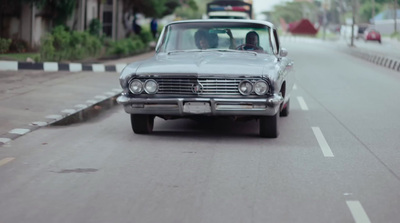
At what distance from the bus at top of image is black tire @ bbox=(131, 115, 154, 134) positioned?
36.9m

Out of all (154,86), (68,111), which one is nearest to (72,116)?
(68,111)

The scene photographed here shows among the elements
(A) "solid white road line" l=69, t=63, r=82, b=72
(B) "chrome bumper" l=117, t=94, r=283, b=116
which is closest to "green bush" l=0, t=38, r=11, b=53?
(A) "solid white road line" l=69, t=63, r=82, b=72

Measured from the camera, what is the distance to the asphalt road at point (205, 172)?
21.7 ft

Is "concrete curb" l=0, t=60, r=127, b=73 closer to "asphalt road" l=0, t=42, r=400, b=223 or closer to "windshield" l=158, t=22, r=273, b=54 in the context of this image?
"asphalt road" l=0, t=42, r=400, b=223

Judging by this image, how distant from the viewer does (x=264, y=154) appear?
963 cm

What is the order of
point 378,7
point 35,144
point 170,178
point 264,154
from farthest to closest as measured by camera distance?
point 378,7 → point 35,144 → point 264,154 → point 170,178

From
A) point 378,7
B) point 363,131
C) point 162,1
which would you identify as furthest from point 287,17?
point 363,131

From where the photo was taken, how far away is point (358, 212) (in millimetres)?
6664

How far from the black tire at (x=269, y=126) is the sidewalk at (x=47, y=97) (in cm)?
317

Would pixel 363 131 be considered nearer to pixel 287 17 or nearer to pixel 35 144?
pixel 35 144

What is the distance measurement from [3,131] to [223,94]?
3131 millimetres

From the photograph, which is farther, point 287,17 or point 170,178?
point 287,17

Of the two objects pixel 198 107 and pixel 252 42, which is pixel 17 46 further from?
pixel 198 107

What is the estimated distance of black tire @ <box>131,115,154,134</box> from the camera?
11.0 m
